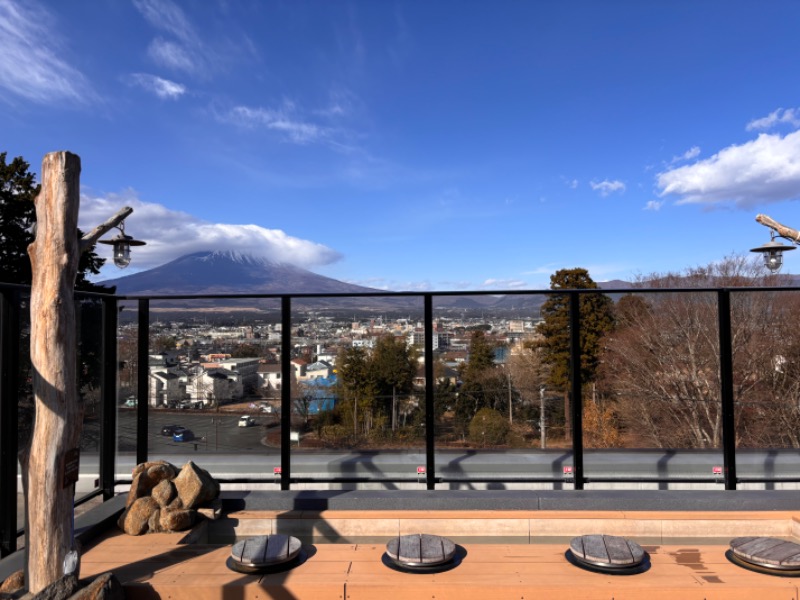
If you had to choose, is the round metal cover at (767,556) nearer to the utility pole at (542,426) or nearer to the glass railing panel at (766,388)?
the glass railing panel at (766,388)

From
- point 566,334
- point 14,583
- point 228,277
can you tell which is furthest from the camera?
point 228,277

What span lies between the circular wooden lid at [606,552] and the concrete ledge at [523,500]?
784 millimetres

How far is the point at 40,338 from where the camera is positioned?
2.70 meters

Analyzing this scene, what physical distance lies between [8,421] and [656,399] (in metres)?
7.79

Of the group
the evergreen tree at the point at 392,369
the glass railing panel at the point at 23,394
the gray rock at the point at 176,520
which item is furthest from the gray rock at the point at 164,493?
the evergreen tree at the point at 392,369

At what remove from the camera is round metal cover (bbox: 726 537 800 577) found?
2855 mm

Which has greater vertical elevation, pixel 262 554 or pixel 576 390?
pixel 576 390

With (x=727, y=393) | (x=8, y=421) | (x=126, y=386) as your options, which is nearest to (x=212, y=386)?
(x=126, y=386)

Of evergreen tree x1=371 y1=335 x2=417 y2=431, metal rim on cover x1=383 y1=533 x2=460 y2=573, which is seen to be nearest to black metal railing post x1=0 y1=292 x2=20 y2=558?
metal rim on cover x1=383 y1=533 x2=460 y2=573

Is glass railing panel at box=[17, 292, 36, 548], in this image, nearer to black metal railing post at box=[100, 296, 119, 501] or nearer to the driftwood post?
the driftwood post

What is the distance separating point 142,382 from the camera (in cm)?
469

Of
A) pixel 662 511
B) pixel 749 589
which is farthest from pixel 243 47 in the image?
pixel 749 589

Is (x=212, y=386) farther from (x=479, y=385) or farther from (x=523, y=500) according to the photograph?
(x=523, y=500)

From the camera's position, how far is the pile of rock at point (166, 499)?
145 inches
